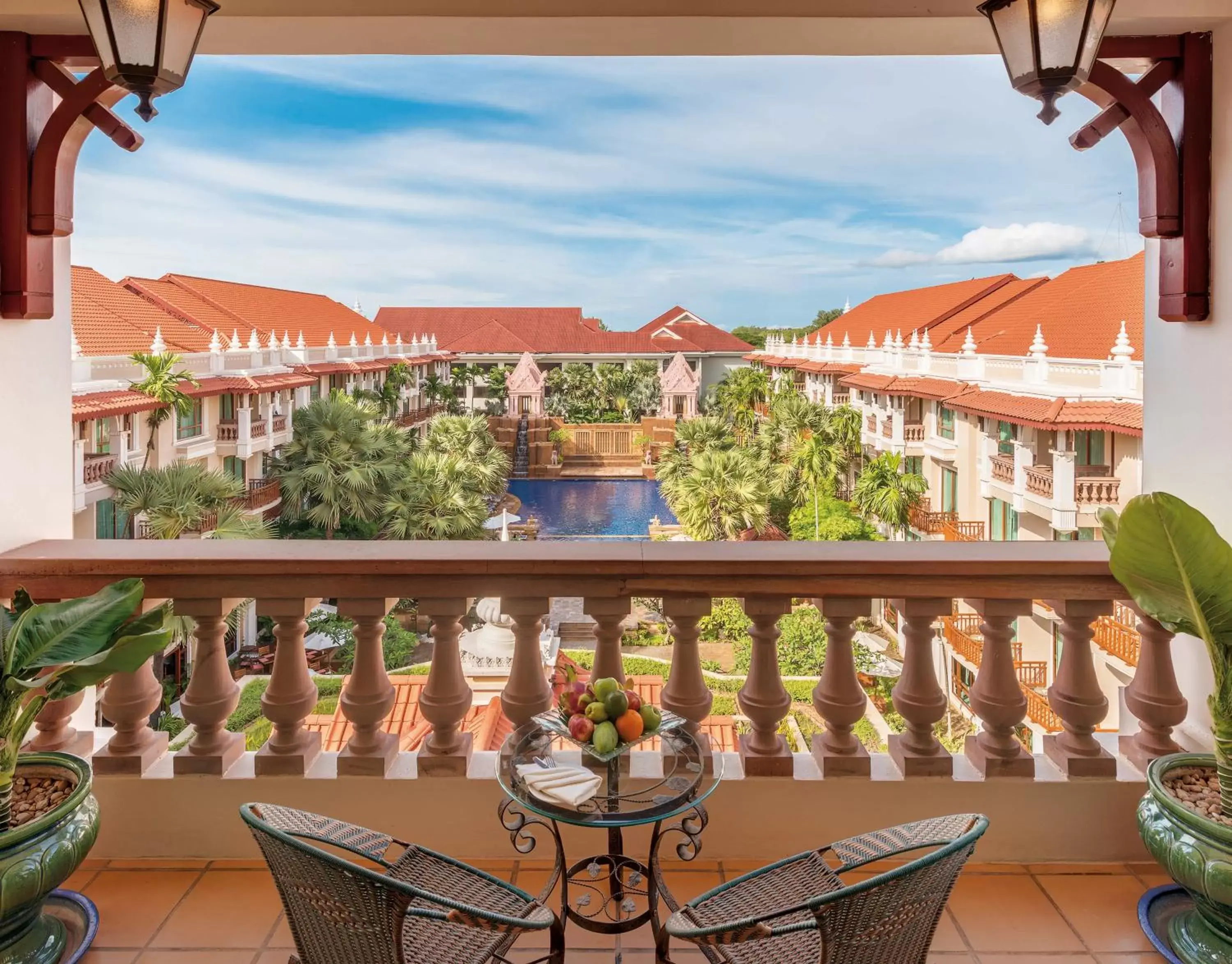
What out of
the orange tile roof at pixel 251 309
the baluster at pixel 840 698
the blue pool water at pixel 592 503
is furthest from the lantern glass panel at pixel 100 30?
the blue pool water at pixel 592 503

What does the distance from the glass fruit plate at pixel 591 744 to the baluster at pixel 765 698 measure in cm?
18

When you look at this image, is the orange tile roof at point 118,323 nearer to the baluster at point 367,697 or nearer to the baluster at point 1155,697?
the baluster at point 367,697

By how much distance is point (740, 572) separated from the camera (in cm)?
168

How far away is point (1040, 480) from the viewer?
14.9 m

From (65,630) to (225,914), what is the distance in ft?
2.23

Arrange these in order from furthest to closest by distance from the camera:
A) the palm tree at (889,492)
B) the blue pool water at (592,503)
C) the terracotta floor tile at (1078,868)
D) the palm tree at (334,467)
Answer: the blue pool water at (592,503), the palm tree at (334,467), the palm tree at (889,492), the terracotta floor tile at (1078,868)

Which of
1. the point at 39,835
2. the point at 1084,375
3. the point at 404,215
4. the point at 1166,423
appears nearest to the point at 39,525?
the point at 39,835

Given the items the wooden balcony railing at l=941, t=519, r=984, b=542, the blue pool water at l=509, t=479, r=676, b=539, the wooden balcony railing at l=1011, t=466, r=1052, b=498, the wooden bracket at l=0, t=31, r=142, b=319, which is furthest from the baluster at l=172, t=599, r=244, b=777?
the blue pool water at l=509, t=479, r=676, b=539

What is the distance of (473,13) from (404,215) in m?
70.0

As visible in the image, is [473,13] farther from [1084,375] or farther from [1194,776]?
[1084,375]

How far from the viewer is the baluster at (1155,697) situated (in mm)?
1774

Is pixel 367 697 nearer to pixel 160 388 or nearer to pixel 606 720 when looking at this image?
pixel 606 720

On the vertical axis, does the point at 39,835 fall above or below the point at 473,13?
below

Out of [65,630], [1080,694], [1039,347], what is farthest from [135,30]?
[1039,347]
